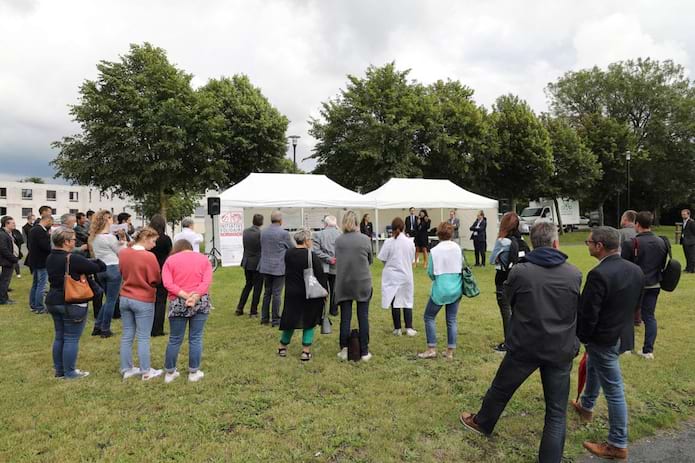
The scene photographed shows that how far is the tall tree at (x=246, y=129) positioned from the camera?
76.1 feet

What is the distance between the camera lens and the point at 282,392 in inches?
168

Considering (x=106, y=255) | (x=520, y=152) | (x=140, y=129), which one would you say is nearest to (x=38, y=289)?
(x=106, y=255)

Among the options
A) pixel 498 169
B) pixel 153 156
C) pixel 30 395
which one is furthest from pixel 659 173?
pixel 30 395

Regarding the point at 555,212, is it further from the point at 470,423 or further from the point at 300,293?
the point at 470,423

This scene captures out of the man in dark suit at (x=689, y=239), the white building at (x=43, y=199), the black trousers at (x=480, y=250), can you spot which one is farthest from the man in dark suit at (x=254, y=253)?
the white building at (x=43, y=199)

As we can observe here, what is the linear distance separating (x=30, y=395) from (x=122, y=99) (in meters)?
19.0

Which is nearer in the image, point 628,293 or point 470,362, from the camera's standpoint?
point 628,293

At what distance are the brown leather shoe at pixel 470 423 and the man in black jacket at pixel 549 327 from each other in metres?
0.53

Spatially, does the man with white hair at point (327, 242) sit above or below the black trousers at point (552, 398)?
above

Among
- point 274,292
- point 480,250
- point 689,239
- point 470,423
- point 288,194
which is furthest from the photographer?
point 288,194

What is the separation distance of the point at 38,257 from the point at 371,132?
57.8 feet

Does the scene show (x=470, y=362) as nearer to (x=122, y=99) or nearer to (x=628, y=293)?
(x=628, y=293)

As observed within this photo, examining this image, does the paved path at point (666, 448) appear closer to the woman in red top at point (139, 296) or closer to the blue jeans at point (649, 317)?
the blue jeans at point (649, 317)

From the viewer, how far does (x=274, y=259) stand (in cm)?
665
